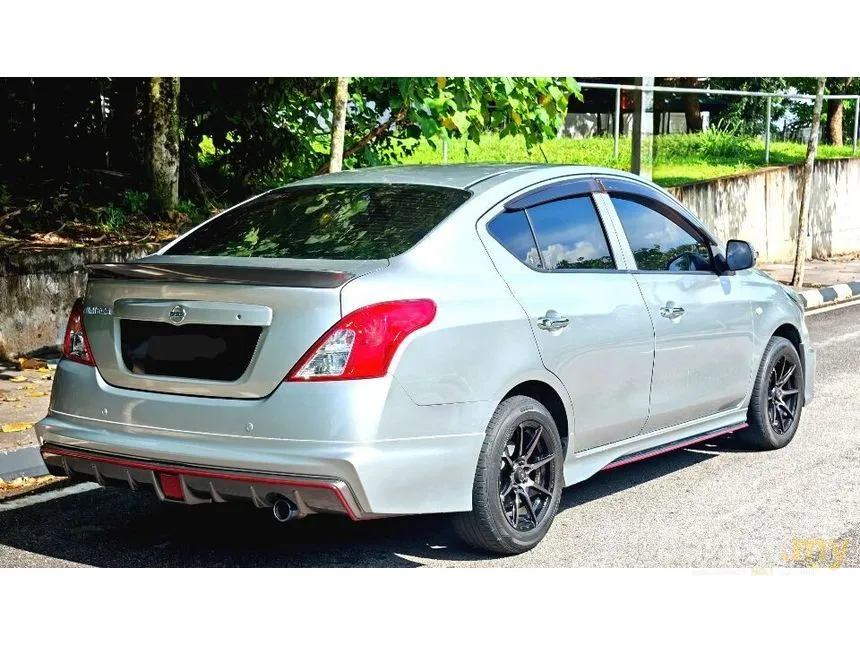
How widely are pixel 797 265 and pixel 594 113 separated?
5.37 meters

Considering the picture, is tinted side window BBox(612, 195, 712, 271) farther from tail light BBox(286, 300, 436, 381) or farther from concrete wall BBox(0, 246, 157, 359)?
concrete wall BBox(0, 246, 157, 359)

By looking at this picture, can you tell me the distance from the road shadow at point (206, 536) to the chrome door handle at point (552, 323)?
1010mm

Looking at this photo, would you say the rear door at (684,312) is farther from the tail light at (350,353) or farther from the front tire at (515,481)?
the tail light at (350,353)

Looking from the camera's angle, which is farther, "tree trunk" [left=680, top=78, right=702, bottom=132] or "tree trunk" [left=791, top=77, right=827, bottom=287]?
"tree trunk" [left=680, top=78, right=702, bottom=132]

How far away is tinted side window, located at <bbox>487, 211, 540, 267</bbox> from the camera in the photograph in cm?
546

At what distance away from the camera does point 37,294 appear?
403 inches

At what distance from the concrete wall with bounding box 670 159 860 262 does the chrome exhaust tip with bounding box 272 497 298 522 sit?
13622 millimetres

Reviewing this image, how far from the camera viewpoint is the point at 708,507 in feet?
20.2

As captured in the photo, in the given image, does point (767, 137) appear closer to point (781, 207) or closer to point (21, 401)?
point (781, 207)

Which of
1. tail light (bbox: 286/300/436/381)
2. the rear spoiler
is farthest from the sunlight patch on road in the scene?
tail light (bbox: 286/300/436/381)

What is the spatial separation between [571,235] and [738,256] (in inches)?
53.7

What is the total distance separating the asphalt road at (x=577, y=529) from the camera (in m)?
5.29

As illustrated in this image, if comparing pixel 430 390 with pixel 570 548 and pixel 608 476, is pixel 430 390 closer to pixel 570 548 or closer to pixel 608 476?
pixel 570 548

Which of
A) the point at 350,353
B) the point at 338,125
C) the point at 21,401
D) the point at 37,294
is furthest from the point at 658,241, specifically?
the point at 37,294
